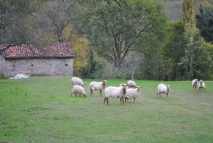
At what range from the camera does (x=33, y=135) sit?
12.1 m

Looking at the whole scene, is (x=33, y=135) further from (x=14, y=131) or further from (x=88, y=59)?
(x=88, y=59)

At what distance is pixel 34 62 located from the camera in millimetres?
42625

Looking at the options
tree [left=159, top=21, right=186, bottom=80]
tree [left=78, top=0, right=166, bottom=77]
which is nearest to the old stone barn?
tree [left=78, top=0, right=166, bottom=77]

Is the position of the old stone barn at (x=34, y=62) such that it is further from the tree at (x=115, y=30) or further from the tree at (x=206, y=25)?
the tree at (x=206, y=25)

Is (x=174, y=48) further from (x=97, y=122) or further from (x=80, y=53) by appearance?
(x=97, y=122)

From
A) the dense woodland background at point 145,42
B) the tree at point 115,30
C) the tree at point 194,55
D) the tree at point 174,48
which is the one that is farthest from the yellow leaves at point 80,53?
the tree at point 194,55

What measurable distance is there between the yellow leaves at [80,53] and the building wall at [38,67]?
8.16 m

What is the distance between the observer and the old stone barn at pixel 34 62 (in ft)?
138

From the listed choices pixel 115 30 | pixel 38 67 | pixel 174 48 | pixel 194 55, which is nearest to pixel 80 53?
pixel 115 30

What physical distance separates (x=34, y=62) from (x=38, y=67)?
2.48ft

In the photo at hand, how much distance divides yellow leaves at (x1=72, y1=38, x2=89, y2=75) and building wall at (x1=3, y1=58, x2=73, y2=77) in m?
8.16

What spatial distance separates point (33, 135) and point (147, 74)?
130ft

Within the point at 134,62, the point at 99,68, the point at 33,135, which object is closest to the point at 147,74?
the point at 134,62

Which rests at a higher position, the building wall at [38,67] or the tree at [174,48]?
the tree at [174,48]
